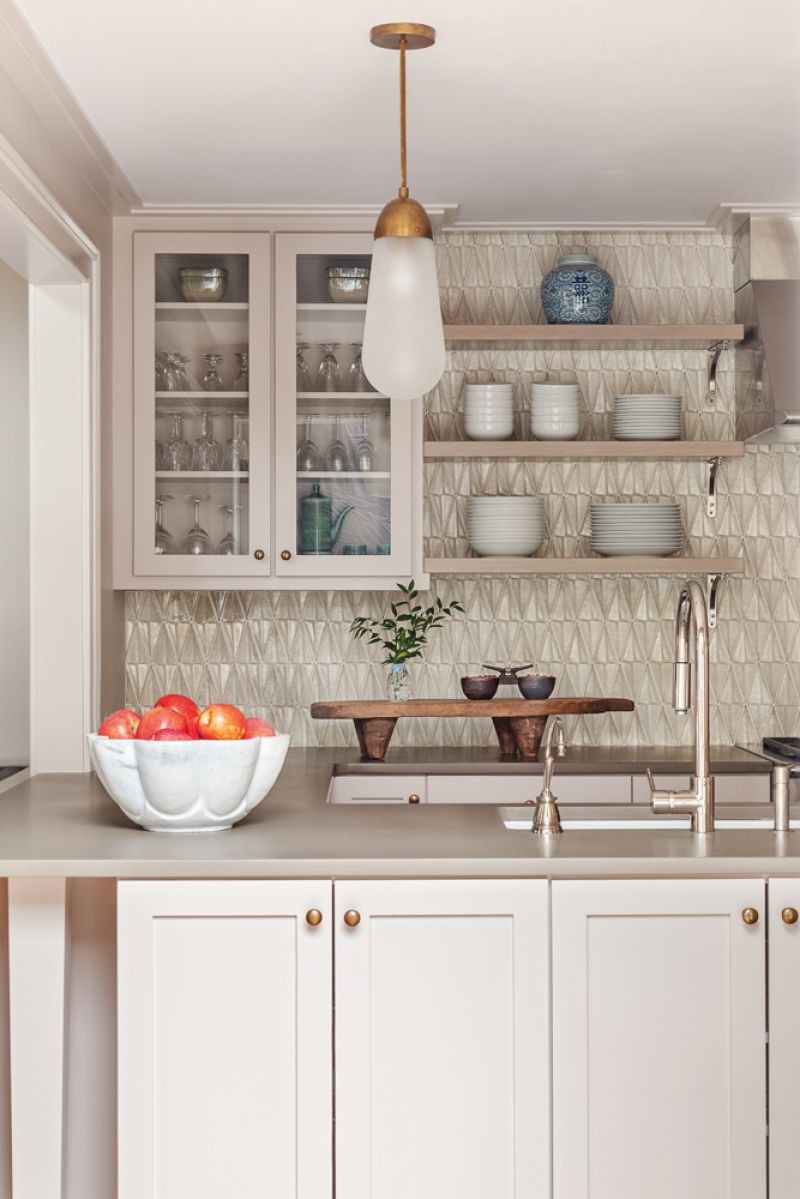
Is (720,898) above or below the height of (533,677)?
below

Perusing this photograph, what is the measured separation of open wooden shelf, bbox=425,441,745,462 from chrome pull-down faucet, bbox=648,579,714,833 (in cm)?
122

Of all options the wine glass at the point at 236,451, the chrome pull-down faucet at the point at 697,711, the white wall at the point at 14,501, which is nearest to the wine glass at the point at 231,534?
the wine glass at the point at 236,451

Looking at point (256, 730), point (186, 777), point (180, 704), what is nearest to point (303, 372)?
point (180, 704)

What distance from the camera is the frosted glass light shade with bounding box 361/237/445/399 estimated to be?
226cm

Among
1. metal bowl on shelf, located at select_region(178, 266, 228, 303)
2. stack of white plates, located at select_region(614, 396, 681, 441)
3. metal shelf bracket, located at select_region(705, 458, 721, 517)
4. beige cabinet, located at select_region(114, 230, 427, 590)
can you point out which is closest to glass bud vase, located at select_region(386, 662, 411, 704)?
beige cabinet, located at select_region(114, 230, 427, 590)

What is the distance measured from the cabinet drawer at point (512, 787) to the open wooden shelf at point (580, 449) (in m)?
0.86

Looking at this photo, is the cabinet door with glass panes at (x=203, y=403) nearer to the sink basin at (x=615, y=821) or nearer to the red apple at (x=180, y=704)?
the red apple at (x=180, y=704)

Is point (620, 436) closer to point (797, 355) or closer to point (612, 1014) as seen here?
point (797, 355)

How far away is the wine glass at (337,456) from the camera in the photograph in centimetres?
343

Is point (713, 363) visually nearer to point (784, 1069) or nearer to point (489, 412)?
point (489, 412)

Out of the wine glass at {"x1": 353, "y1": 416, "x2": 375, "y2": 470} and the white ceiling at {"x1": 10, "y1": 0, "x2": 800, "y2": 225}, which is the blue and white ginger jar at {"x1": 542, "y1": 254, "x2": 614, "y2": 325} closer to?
the white ceiling at {"x1": 10, "y1": 0, "x2": 800, "y2": 225}

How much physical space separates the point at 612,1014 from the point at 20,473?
2.17m

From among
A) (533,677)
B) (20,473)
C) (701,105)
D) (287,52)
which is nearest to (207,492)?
(20,473)

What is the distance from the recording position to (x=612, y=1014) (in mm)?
2018
